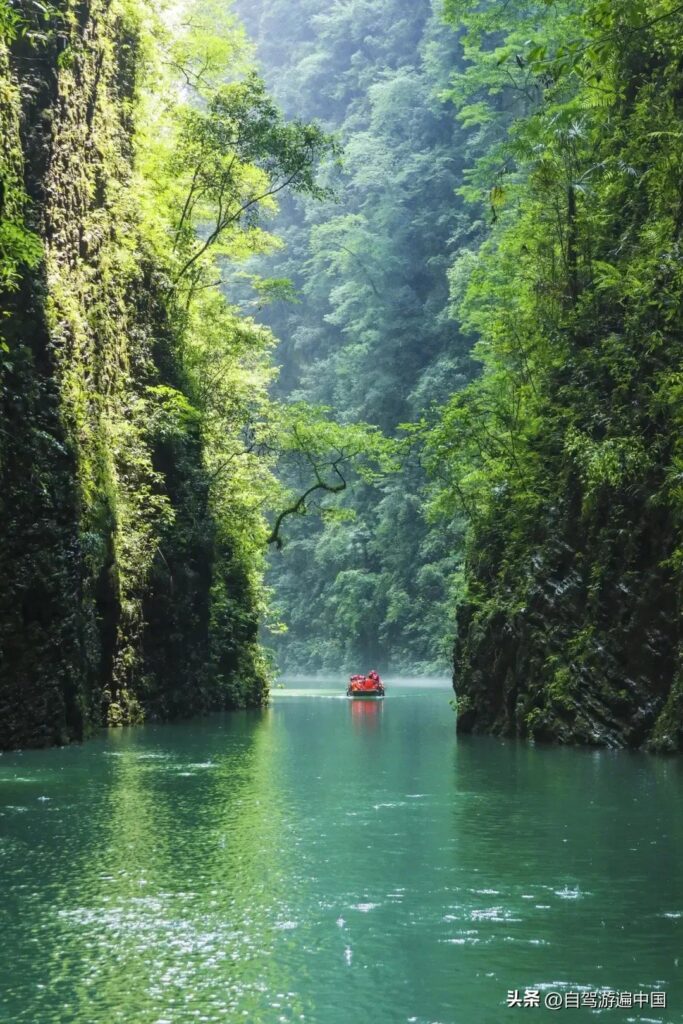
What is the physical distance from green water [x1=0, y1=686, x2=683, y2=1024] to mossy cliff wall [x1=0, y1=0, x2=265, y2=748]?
3.06 m

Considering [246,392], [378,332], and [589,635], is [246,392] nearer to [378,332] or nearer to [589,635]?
[589,635]

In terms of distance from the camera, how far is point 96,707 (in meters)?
19.9

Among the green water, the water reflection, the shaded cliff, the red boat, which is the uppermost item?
the shaded cliff

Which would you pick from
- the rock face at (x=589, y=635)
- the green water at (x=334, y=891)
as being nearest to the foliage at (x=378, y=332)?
the rock face at (x=589, y=635)

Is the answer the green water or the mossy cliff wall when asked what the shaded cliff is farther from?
the mossy cliff wall

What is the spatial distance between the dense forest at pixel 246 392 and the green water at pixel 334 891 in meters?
3.13

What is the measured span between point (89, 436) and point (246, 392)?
12148 mm

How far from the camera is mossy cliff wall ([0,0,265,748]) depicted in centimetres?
1623

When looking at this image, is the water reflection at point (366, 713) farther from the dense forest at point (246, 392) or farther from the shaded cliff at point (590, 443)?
the shaded cliff at point (590, 443)

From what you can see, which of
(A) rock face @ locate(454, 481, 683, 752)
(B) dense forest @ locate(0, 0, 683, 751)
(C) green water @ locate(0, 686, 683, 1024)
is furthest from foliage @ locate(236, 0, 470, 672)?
(C) green water @ locate(0, 686, 683, 1024)

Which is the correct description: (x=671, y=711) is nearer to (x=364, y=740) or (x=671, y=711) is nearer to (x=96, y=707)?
(x=364, y=740)

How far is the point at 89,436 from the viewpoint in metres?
19.9

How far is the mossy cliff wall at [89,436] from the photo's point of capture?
1623cm

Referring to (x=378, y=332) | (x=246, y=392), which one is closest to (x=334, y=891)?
(x=246, y=392)
